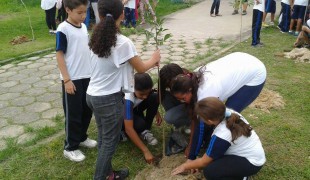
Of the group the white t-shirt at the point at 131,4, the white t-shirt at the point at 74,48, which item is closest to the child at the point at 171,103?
the white t-shirt at the point at 74,48

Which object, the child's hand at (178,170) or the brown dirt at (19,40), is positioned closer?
the child's hand at (178,170)

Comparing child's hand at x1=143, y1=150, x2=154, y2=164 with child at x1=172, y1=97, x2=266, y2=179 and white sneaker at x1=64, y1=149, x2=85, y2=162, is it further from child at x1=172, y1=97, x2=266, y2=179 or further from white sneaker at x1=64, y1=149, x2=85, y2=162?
white sneaker at x1=64, y1=149, x2=85, y2=162

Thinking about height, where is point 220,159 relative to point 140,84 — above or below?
below

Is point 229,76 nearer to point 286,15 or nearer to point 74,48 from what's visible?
point 74,48

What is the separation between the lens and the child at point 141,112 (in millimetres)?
2910

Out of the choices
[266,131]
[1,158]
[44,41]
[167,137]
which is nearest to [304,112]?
[266,131]

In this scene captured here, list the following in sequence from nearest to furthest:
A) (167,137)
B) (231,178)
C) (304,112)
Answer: (231,178) → (167,137) → (304,112)

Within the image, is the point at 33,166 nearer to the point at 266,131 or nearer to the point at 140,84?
the point at 140,84

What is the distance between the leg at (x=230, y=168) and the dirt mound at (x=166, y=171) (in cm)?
23

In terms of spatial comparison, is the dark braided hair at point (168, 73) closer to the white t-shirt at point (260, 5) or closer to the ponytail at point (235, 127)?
the ponytail at point (235, 127)

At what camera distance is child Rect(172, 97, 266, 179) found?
2.24m

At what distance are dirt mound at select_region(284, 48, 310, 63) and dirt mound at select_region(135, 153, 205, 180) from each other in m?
3.77

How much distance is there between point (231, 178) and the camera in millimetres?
2486

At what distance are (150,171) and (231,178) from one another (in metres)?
0.71
